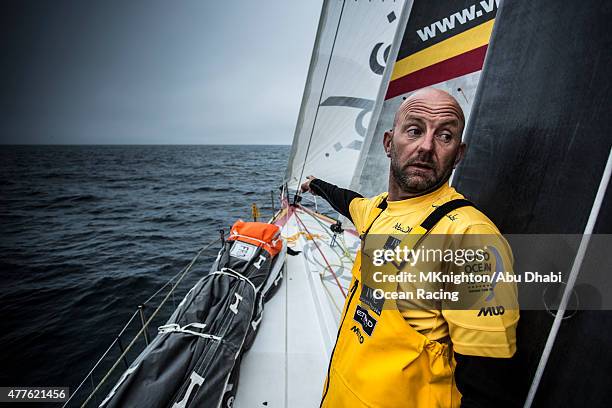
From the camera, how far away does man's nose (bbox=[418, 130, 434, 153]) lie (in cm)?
90

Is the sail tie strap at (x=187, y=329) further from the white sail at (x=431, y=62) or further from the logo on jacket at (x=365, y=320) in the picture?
the white sail at (x=431, y=62)

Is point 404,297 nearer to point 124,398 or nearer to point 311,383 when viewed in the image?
point 311,383

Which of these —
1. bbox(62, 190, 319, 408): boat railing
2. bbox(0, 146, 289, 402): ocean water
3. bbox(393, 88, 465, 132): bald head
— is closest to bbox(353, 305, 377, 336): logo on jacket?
bbox(393, 88, 465, 132): bald head

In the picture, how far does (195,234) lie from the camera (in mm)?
8398

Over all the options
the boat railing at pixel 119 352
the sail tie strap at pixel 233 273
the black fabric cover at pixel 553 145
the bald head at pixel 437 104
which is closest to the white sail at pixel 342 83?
the boat railing at pixel 119 352

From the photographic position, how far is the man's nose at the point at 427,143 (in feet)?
2.94

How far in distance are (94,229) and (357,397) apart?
36.5 ft

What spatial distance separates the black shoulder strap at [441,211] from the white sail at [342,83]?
3068mm

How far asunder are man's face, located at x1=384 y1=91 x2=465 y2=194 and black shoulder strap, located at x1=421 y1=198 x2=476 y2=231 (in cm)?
11

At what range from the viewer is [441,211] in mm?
830

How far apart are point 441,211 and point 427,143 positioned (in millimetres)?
245

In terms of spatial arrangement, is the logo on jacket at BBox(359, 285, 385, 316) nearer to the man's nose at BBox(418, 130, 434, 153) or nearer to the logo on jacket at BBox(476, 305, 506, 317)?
the logo on jacket at BBox(476, 305, 506, 317)

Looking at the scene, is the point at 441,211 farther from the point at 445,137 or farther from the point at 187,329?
the point at 187,329

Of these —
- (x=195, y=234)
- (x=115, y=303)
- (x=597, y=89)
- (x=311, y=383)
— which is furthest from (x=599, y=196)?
(x=195, y=234)
